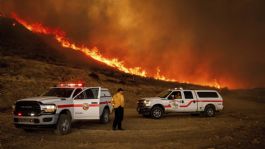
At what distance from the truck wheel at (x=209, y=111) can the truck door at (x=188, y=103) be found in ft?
3.16

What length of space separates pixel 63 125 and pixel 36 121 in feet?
4.74

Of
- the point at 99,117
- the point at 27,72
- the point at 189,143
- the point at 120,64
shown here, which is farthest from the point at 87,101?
the point at 120,64

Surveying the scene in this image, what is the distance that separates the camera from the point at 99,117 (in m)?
19.0

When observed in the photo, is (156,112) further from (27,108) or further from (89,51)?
(89,51)

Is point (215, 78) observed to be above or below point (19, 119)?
above

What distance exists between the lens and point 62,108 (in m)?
16.5

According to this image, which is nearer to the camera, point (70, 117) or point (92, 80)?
point (70, 117)

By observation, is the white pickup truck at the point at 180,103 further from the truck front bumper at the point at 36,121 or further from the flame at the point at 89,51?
the flame at the point at 89,51

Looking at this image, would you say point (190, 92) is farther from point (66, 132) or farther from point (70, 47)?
point (70, 47)

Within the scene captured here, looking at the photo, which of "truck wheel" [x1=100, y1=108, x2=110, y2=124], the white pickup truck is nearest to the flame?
the white pickup truck

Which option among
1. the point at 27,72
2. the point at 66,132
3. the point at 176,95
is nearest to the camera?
the point at 66,132

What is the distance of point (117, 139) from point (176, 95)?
11.0 meters

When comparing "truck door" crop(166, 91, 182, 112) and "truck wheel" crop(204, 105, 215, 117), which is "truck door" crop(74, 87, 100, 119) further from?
"truck wheel" crop(204, 105, 215, 117)

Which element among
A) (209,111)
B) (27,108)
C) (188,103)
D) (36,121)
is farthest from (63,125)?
(209,111)
